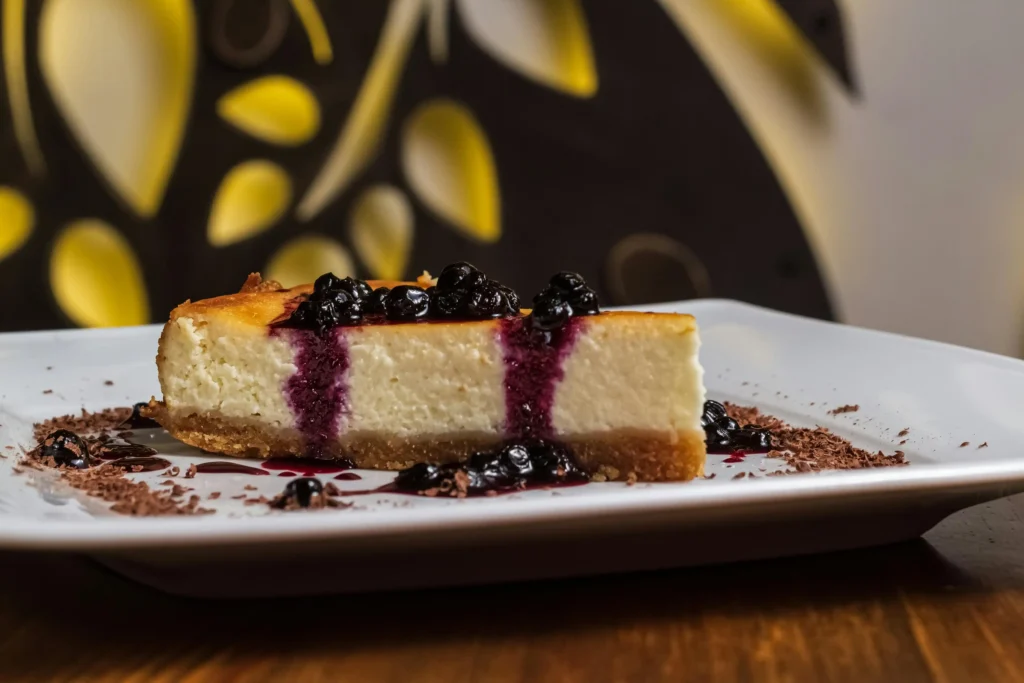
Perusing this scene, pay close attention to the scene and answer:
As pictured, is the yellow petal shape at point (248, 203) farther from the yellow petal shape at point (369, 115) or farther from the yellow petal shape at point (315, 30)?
the yellow petal shape at point (315, 30)

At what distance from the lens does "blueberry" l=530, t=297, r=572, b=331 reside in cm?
182

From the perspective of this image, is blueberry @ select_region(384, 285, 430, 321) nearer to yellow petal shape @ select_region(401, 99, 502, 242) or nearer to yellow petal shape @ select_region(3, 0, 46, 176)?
yellow petal shape @ select_region(401, 99, 502, 242)

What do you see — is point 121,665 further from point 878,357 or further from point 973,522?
point 878,357

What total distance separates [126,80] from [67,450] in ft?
9.82

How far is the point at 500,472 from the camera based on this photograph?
67.1 inches

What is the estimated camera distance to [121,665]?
1069 millimetres

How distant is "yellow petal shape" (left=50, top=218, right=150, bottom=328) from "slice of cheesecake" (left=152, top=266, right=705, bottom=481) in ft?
8.58

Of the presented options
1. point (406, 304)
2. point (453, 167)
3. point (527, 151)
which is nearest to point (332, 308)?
point (406, 304)

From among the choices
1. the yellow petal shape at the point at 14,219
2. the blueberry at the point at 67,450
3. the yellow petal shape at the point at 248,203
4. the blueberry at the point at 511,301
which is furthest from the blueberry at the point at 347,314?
the yellow petal shape at the point at 14,219

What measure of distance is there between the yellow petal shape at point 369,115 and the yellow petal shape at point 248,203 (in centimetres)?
12

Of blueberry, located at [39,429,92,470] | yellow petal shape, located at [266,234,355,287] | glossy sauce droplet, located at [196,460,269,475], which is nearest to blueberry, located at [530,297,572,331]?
glossy sauce droplet, located at [196,460,269,475]

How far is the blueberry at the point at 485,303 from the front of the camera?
188 centimetres

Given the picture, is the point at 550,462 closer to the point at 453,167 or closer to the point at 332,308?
the point at 332,308

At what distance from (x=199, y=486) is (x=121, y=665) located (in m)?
0.63
